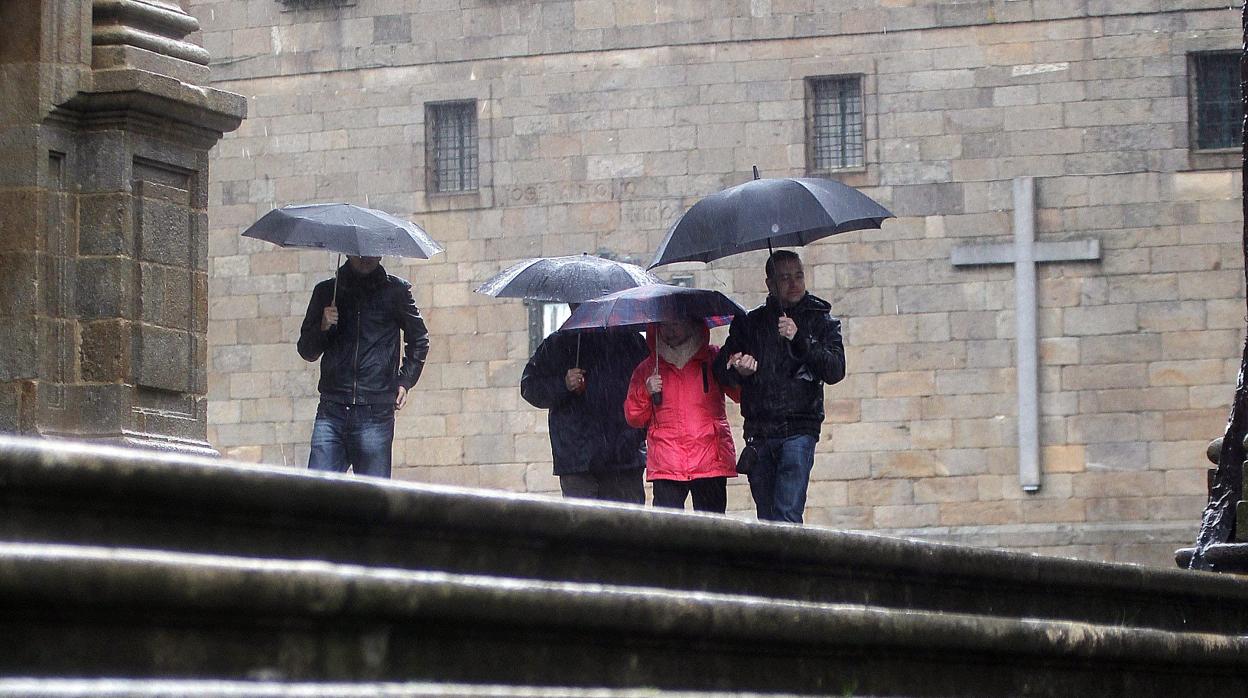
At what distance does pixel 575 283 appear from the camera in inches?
429

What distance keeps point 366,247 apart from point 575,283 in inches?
43.5

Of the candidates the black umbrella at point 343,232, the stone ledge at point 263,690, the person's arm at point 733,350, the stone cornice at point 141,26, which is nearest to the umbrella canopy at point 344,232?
the black umbrella at point 343,232

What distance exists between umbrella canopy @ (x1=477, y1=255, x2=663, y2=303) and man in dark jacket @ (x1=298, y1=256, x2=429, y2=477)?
0.54 m

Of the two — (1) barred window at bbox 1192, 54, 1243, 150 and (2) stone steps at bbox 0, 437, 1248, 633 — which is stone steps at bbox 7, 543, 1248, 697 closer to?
(2) stone steps at bbox 0, 437, 1248, 633

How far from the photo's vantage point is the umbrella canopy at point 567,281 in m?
10.8

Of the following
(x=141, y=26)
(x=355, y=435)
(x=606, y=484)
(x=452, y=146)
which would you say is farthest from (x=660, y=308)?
(x=452, y=146)

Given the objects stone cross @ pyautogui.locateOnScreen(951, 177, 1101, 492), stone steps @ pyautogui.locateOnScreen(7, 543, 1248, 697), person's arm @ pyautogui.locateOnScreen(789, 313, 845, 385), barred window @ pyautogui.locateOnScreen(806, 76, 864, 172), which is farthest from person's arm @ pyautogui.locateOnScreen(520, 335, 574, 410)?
barred window @ pyautogui.locateOnScreen(806, 76, 864, 172)

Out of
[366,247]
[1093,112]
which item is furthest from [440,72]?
[366,247]

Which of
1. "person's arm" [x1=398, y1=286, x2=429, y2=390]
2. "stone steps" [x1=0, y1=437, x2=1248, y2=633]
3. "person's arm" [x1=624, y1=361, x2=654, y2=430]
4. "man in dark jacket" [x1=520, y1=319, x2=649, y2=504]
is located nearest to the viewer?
"stone steps" [x1=0, y1=437, x2=1248, y2=633]

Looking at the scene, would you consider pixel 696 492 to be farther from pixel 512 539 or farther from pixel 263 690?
pixel 263 690

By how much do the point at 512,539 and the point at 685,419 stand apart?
478cm

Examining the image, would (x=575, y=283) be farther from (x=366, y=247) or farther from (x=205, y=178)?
(x=205, y=178)

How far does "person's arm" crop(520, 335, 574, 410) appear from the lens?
10.1 metres

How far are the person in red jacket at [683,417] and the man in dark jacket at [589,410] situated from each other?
33 centimetres
